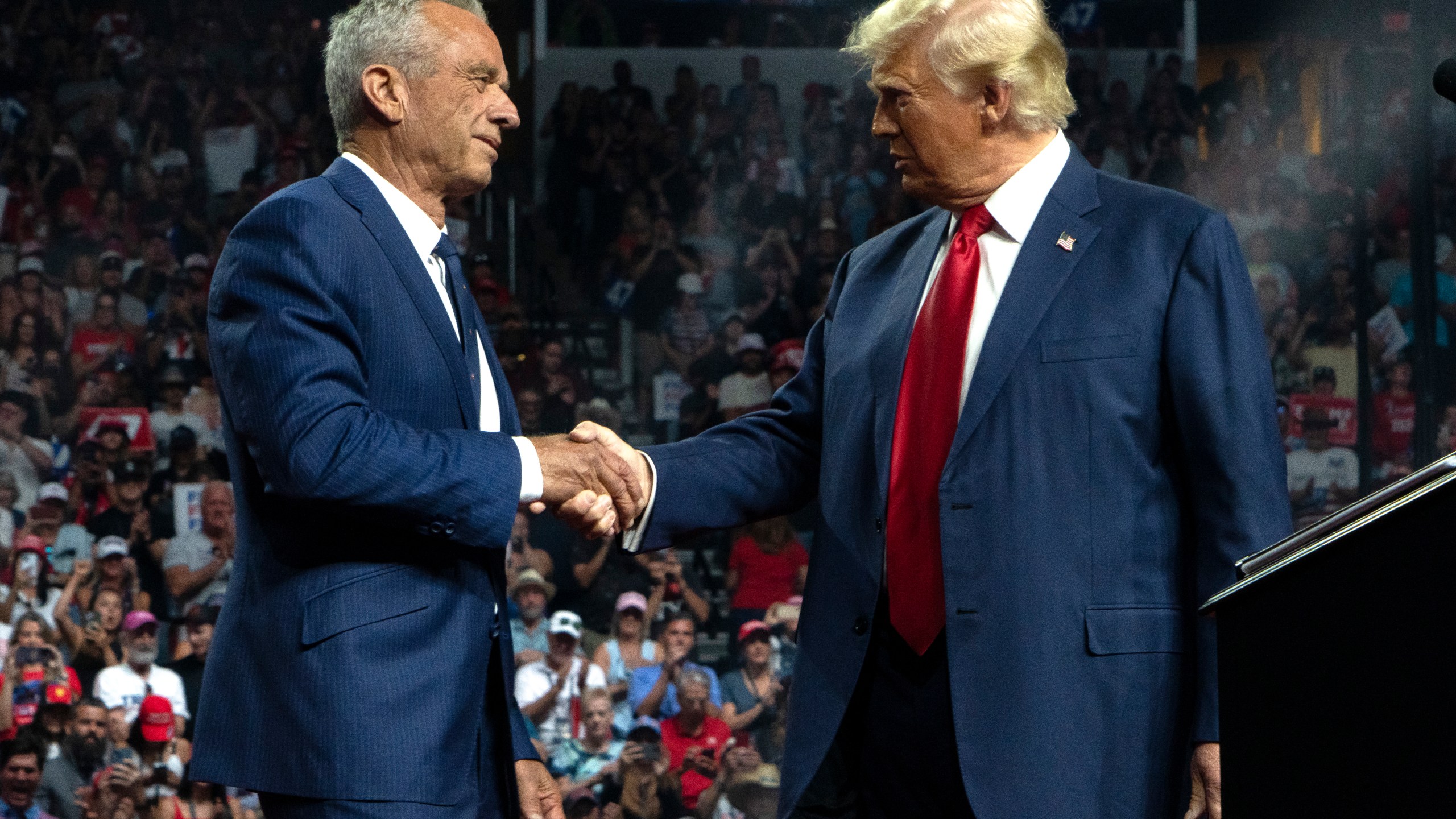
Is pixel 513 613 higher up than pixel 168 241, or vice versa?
pixel 168 241

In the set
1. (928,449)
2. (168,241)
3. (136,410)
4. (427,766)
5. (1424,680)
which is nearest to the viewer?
(1424,680)

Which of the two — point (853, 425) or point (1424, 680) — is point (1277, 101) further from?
point (1424, 680)

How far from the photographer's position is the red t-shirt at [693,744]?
213 inches

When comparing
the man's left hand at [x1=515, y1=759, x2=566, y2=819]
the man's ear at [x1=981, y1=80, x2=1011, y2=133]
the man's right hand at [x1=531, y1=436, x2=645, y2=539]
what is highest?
the man's ear at [x1=981, y1=80, x2=1011, y2=133]

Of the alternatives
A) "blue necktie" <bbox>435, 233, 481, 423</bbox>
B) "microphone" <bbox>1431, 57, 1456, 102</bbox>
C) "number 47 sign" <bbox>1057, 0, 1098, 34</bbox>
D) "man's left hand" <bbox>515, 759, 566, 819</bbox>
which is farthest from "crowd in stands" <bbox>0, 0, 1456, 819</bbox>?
"microphone" <bbox>1431, 57, 1456, 102</bbox>

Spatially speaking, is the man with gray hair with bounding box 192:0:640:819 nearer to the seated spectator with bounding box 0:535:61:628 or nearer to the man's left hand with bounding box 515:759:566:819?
the man's left hand with bounding box 515:759:566:819

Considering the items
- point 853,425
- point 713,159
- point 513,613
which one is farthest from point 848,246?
point 853,425

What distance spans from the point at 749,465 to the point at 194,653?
159 inches

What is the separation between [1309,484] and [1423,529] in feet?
21.0

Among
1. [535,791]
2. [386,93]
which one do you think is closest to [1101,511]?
[535,791]

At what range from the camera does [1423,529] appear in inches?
42.0

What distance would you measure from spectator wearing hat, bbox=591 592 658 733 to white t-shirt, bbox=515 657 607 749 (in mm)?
79

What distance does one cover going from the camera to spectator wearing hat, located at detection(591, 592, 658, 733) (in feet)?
18.7

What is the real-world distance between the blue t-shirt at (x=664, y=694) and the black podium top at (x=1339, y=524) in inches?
175
